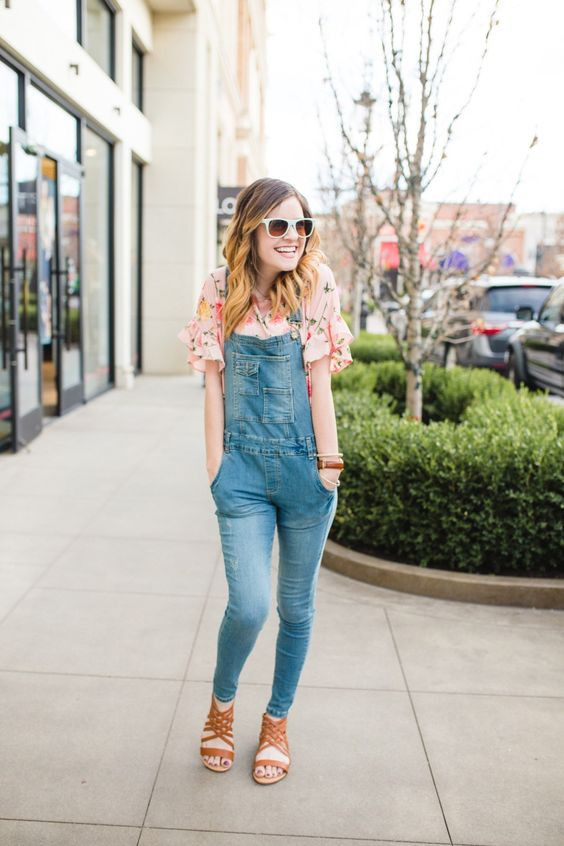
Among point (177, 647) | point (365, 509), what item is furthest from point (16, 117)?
point (177, 647)

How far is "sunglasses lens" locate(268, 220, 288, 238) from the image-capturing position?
280cm

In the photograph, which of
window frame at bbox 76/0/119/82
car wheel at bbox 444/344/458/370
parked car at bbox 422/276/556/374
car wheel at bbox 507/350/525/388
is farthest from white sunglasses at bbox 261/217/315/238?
car wheel at bbox 444/344/458/370

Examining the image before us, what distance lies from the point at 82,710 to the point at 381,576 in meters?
1.91

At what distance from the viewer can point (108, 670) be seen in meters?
3.79

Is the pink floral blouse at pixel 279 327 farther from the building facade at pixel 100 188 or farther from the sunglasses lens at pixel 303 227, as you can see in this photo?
the building facade at pixel 100 188

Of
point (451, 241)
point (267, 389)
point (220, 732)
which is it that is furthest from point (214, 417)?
point (451, 241)

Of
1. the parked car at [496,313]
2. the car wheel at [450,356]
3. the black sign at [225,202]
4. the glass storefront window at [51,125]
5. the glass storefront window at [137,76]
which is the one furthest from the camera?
the car wheel at [450,356]

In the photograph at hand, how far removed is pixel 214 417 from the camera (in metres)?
2.89

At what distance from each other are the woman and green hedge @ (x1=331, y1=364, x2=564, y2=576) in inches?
79.2

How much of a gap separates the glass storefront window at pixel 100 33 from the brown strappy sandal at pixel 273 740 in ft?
31.6

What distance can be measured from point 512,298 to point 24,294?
8.48 metres

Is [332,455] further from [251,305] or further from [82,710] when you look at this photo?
[82,710]

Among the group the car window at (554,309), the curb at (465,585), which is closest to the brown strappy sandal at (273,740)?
the curb at (465,585)

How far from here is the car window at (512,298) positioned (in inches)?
563
